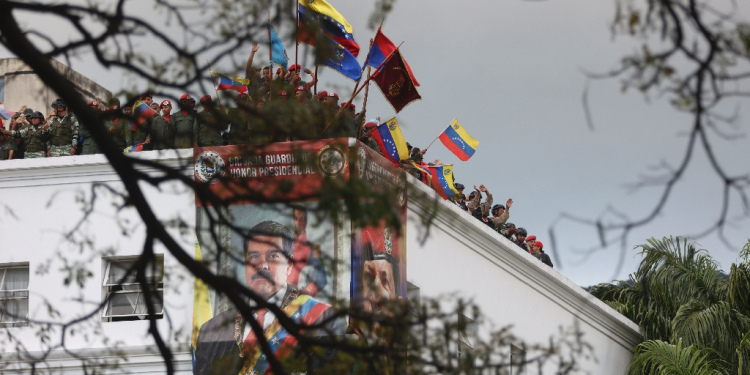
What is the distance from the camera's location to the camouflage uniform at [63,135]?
20438 mm

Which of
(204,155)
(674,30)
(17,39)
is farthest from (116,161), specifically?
(204,155)

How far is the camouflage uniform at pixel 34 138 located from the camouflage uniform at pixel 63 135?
101 mm

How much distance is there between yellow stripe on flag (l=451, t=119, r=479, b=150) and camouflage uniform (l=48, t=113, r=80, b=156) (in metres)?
6.42

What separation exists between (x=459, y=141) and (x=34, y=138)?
23.4 ft

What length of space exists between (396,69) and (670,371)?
7902mm

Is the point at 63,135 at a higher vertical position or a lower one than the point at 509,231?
higher

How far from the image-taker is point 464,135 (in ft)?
74.7

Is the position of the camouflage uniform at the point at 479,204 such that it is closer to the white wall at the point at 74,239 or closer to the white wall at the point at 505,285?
the white wall at the point at 505,285

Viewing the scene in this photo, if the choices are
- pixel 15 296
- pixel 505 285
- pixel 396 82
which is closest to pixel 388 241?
pixel 396 82

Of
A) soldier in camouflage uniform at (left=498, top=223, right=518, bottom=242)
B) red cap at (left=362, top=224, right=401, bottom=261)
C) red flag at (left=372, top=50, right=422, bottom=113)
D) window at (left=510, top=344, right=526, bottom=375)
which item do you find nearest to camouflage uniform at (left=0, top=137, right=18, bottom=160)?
red flag at (left=372, top=50, right=422, bottom=113)

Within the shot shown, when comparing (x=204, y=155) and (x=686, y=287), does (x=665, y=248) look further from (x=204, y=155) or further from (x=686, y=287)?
(x=204, y=155)

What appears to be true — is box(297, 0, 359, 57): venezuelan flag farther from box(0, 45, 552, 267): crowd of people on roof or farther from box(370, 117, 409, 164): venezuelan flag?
box(370, 117, 409, 164): venezuelan flag

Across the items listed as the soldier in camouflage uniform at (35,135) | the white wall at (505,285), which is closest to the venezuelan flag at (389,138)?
the white wall at (505,285)

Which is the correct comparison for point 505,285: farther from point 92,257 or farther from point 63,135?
point 63,135
